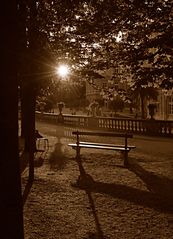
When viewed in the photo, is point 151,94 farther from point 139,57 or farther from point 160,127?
point 139,57

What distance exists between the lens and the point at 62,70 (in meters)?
12.1

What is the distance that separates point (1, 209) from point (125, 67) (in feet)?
31.1

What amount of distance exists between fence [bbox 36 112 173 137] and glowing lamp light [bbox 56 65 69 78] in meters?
9.47

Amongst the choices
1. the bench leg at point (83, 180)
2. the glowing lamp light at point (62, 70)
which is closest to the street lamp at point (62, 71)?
the glowing lamp light at point (62, 70)

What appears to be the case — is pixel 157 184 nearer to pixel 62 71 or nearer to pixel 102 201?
pixel 102 201

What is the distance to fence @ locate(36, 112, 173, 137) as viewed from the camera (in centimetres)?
2150

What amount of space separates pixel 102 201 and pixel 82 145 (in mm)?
6092

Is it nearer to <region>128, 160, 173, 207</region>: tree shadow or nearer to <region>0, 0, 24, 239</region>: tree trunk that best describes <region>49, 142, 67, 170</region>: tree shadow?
<region>128, 160, 173, 207</region>: tree shadow

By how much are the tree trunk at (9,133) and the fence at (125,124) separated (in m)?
17.4

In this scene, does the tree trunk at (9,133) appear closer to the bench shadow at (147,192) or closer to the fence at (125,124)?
the bench shadow at (147,192)

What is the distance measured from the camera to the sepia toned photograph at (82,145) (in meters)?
4.17

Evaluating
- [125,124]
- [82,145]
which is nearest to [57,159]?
[82,145]

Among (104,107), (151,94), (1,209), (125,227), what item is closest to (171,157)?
(125,227)

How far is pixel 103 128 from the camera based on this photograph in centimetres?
2655
